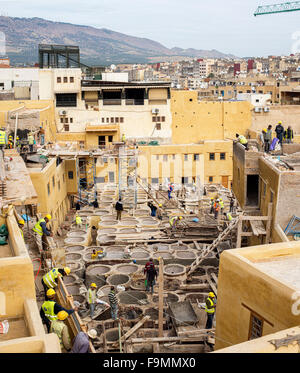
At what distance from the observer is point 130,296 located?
19.1m

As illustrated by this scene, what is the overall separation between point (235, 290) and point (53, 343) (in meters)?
4.50

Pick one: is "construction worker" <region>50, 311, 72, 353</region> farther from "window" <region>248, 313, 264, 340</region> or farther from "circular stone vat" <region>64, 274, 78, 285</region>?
"circular stone vat" <region>64, 274, 78, 285</region>

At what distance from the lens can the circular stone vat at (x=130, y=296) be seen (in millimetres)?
18922

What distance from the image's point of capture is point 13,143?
28.4 m

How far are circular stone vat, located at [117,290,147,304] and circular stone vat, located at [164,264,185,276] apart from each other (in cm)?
191

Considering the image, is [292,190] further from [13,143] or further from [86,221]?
[13,143]

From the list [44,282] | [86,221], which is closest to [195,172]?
[86,221]

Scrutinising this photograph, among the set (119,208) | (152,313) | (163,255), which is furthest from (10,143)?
(152,313)

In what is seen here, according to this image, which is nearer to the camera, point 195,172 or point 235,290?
point 235,290

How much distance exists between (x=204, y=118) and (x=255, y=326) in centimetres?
4169

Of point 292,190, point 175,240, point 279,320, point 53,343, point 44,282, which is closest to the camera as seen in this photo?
point 53,343

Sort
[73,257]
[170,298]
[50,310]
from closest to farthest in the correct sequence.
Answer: [50,310], [170,298], [73,257]

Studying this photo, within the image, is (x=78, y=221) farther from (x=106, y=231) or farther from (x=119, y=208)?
(x=119, y=208)

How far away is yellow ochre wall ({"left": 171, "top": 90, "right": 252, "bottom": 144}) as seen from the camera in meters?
48.7
